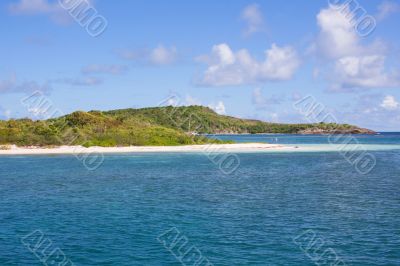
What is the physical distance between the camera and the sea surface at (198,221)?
24.4 meters

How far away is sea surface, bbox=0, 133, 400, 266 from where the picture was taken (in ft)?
80.1

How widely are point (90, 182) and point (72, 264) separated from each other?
31279 mm

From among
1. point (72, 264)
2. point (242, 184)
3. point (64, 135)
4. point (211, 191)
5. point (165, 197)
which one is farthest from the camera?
point (64, 135)

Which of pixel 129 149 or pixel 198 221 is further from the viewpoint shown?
pixel 129 149

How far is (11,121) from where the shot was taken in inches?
5084

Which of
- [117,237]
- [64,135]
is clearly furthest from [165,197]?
[64,135]

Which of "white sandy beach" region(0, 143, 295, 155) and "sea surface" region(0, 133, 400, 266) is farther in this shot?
"white sandy beach" region(0, 143, 295, 155)

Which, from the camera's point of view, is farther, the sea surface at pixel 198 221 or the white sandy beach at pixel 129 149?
the white sandy beach at pixel 129 149

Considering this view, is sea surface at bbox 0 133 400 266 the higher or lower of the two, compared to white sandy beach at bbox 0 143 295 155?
lower

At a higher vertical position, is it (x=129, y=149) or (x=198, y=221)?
(x=129, y=149)

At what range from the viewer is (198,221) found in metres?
31.8

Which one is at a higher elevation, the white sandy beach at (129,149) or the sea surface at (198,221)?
the white sandy beach at (129,149)

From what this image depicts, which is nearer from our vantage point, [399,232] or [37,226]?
→ [399,232]

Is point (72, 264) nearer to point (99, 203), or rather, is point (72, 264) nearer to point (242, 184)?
point (99, 203)
